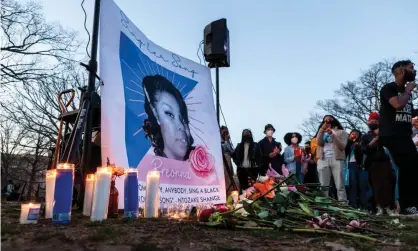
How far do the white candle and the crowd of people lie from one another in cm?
158

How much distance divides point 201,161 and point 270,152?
8.53 feet

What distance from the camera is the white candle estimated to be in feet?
8.18

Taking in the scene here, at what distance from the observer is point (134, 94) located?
3504mm

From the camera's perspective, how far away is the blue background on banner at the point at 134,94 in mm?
3307

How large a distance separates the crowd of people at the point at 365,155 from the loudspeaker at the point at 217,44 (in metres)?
1.34

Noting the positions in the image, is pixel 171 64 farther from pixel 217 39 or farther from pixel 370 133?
pixel 370 133

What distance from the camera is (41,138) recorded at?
18766 mm

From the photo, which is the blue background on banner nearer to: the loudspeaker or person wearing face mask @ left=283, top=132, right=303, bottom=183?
the loudspeaker

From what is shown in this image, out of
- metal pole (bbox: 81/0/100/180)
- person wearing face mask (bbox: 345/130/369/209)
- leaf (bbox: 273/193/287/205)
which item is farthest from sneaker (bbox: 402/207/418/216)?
metal pole (bbox: 81/0/100/180)

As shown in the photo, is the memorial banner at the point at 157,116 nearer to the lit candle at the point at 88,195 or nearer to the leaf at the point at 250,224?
the lit candle at the point at 88,195

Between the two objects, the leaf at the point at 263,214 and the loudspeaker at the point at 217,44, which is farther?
the loudspeaker at the point at 217,44

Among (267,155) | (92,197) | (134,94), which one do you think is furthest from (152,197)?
(267,155)

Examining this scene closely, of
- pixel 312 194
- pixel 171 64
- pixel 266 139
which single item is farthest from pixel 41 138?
pixel 312 194

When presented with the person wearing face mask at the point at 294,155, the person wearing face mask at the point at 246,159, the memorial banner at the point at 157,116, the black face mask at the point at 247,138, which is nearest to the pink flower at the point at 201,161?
the memorial banner at the point at 157,116
